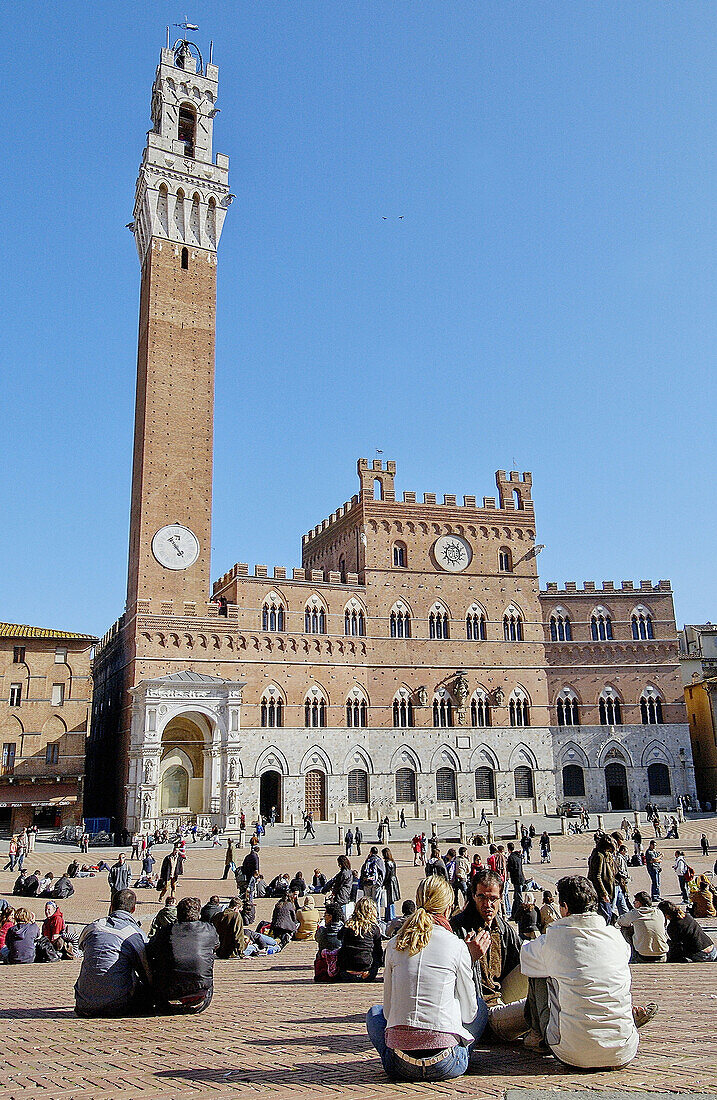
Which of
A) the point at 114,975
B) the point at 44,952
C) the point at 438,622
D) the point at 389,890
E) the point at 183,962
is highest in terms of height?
the point at 438,622

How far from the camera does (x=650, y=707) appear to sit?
153 feet

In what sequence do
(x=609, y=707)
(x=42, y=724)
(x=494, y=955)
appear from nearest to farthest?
(x=494, y=955), (x=42, y=724), (x=609, y=707)

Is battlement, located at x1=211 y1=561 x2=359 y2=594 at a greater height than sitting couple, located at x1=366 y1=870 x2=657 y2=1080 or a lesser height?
greater

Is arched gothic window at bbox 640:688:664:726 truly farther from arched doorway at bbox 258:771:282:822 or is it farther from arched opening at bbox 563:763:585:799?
arched doorway at bbox 258:771:282:822

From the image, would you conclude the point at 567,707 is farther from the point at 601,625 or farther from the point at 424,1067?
the point at 424,1067

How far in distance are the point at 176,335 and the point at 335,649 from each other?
57.5ft

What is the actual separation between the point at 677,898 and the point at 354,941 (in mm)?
13584

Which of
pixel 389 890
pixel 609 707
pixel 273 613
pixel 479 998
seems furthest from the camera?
pixel 609 707

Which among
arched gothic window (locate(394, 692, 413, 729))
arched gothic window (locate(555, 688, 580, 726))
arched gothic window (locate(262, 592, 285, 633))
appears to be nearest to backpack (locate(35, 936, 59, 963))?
arched gothic window (locate(262, 592, 285, 633))

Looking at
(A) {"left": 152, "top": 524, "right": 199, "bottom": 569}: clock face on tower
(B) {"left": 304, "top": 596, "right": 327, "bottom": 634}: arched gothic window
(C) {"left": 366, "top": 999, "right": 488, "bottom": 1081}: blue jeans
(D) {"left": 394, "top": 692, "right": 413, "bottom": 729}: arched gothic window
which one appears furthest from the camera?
(D) {"left": 394, "top": 692, "right": 413, "bottom": 729}: arched gothic window

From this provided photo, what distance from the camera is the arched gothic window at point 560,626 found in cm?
4728

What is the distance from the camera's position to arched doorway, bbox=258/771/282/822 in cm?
3919

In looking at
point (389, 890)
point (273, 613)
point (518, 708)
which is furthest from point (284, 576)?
point (389, 890)

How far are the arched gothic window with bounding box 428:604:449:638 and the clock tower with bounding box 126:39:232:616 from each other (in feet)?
40.2
